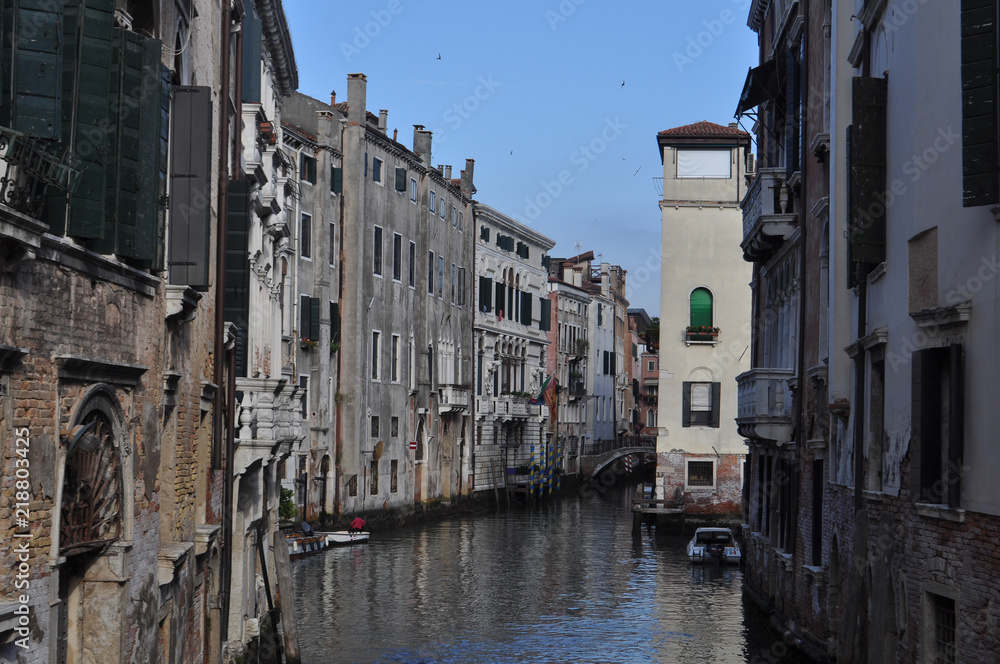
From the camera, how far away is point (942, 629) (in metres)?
10.2

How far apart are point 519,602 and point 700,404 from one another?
15397mm

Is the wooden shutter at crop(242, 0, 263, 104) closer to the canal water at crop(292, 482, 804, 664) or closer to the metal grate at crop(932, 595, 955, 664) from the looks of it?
the canal water at crop(292, 482, 804, 664)

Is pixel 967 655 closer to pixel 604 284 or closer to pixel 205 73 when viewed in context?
pixel 205 73

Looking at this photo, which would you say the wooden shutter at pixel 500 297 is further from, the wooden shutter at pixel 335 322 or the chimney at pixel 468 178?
the wooden shutter at pixel 335 322

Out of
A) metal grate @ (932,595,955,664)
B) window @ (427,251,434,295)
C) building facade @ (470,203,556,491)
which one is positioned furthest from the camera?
building facade @ (470,203,556,491)

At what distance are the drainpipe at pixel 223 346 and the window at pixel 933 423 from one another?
7.07 meters

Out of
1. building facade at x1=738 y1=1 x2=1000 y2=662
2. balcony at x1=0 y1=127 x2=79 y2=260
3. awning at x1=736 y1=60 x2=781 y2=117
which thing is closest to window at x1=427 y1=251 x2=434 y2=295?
awning at x1=736 y1=60 x2=781 y2=117

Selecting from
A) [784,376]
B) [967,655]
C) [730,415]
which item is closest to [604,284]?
[730,415]

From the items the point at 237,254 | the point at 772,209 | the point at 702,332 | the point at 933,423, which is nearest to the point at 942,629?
the point at 933,423

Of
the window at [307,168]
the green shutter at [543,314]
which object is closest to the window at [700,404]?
the window at [307,168]

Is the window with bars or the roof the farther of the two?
the roof

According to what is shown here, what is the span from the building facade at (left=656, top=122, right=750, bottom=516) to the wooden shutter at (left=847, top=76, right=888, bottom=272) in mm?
27759

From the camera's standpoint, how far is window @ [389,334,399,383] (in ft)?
138

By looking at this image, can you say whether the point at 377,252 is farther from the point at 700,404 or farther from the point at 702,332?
the point at 700,404
